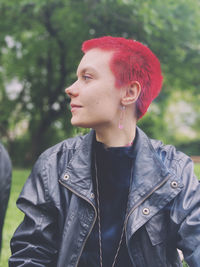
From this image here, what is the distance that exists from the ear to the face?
43 millimetres

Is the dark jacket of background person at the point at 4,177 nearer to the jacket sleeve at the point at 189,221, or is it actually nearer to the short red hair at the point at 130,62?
the short red hair at the point at 130,62

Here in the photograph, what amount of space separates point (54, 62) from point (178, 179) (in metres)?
17.2

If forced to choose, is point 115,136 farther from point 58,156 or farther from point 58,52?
point 58,52

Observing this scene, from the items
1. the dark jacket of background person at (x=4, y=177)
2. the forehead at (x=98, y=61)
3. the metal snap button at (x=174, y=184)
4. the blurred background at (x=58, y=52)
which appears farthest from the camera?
the blurred background at (x=58, y=52)

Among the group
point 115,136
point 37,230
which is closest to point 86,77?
point 115,136

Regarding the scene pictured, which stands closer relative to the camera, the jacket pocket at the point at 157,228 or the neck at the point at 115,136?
the jacket pocket at the point at 157,228

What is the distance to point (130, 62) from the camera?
229 centimetres

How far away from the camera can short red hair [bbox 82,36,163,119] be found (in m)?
2.29

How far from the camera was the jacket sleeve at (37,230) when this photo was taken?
2.13 m

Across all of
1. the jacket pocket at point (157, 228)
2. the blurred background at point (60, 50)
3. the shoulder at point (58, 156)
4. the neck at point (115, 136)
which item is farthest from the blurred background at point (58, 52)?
the jacket pocket at point (157, 228)

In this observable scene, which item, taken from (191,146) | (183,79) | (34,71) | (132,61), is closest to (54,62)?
(34,71)

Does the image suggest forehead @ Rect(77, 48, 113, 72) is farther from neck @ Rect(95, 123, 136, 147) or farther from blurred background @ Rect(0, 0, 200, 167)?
blurred background @ Rect(0, 0, 200, 167)

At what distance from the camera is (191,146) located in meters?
26.9

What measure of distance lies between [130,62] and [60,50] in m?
14.7
